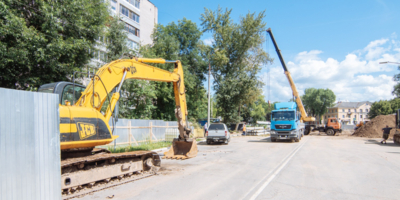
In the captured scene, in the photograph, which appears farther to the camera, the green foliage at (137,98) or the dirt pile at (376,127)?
the dirt pile at (376,127)

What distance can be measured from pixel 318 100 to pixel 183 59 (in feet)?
215

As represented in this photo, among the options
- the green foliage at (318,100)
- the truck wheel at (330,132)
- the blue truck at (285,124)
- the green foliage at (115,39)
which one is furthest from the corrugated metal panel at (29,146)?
the green foliage at (318,100)

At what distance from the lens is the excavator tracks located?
20.5 feet

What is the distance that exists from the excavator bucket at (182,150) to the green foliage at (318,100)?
8380 centimetres

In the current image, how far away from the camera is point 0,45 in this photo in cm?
1334

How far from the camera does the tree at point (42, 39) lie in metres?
13.7

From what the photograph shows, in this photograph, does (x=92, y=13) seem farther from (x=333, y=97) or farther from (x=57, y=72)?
(x=333, y=97)

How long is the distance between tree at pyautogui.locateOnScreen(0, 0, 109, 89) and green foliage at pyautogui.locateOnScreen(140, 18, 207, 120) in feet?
49.1

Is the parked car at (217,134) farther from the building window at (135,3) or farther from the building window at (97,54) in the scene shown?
the building window at (135,3)

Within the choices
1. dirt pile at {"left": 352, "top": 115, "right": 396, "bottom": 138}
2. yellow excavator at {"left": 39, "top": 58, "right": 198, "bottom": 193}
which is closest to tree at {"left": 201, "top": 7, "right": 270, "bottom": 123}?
dirt pile at {"left": 352, "top": 115, "right": 396, "bottom": 138}

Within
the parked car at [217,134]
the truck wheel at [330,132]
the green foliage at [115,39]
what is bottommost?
the truck wheel at [330,132]

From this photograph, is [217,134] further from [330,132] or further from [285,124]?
[330,132]

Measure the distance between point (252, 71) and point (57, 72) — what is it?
28.9m

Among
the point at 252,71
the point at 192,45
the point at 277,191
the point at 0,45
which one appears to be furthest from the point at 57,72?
the point at 252,71
